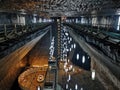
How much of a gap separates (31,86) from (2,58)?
489 inches

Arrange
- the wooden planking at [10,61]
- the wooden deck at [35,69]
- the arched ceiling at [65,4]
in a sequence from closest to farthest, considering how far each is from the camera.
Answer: the wooden planking at [10,61] → the arched ceiling at [65,4] → the wooden deck at [35,69]

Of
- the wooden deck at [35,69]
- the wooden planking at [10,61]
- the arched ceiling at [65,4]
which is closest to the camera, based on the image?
the wooden planking at [10,61]

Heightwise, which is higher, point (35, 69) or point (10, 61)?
point (10, 61)

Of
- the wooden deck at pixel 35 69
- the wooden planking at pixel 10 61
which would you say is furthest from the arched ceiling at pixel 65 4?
the wooden deck at pixel 35 69

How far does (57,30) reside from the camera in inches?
935

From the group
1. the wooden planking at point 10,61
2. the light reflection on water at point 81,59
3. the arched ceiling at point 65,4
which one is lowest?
the light reflection on water at point 81,59

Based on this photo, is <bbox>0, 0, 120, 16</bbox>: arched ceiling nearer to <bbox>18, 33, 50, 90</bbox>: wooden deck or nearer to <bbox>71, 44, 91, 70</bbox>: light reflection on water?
<bbox>18, 33, 50, 90</bbox>: wooden deck

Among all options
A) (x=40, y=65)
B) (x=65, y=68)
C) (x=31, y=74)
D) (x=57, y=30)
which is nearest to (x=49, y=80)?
(x=31, y=74)

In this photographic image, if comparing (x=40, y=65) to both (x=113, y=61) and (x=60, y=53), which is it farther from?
(x=113, y=61)

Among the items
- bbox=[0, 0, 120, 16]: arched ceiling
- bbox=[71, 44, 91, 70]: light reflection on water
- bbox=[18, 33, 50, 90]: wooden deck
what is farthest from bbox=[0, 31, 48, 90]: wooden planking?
bbox=[71, 44, 91, 70]: light reflection on water

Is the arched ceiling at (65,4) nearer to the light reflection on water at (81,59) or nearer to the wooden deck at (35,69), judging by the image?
the wooden deck at (35,69)

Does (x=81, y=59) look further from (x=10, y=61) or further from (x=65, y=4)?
(x=10, y=61)

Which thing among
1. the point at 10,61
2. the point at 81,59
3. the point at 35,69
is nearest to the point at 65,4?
the point at 35,69

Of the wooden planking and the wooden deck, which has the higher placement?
the wooden planking
